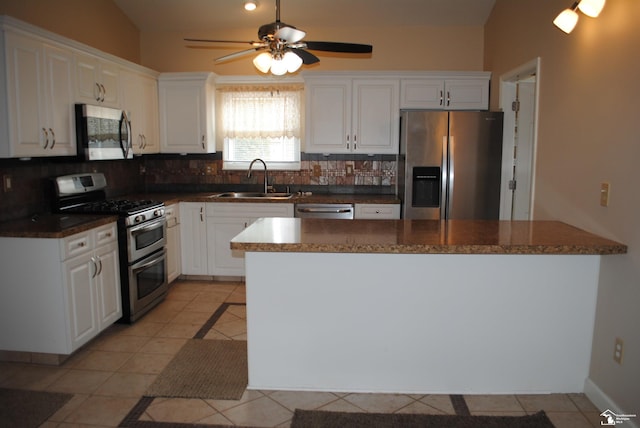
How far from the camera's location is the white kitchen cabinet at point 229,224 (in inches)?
191

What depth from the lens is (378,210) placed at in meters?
4.72

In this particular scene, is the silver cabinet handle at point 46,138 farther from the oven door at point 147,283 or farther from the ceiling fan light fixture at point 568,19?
the ceiling fan light fixture at point 568,19

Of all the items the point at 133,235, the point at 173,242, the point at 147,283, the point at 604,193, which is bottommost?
the point at 147,283

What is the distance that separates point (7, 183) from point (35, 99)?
2.19 ft

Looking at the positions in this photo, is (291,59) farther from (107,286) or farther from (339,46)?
(107,286)

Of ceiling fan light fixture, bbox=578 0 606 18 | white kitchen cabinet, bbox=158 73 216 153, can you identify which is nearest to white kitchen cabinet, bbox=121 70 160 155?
white kitchen cabinet, bbox=158 73 216 153

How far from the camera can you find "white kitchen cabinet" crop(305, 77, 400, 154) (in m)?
4.92

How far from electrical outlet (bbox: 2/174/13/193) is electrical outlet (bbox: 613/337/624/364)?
397 cm

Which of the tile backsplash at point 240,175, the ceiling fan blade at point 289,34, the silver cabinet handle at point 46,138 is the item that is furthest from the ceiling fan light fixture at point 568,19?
the silver cabinet handle at point 46,138

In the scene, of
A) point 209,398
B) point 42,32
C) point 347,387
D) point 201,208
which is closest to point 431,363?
point 347,387

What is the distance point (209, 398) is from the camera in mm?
2709

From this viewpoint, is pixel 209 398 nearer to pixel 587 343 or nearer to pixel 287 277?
pixel 287 277

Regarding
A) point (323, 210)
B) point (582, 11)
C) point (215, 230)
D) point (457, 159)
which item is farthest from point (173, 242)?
point (582, 11)

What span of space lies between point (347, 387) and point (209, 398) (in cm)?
79
